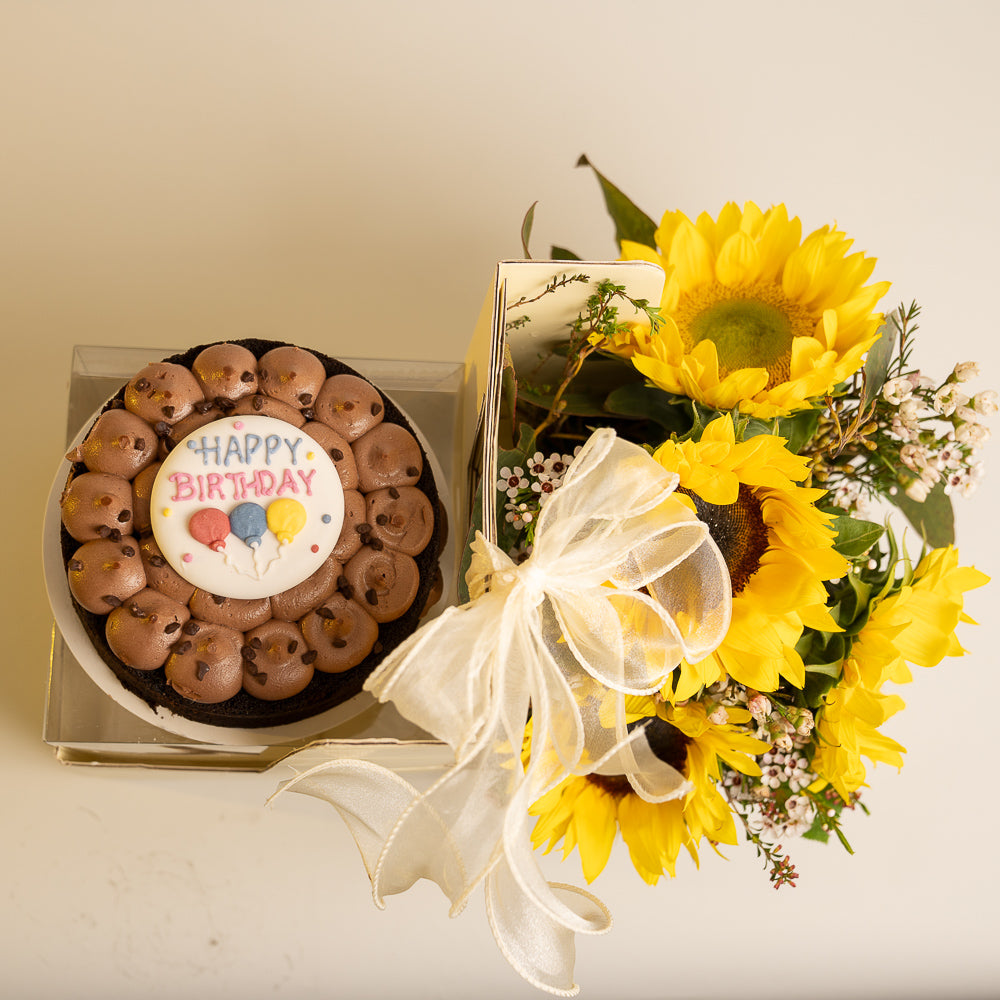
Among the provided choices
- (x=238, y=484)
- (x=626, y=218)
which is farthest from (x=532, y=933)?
(x=626, y=218)

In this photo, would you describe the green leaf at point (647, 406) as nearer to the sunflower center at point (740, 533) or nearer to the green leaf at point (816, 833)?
the sunflower center at point (740, 533)

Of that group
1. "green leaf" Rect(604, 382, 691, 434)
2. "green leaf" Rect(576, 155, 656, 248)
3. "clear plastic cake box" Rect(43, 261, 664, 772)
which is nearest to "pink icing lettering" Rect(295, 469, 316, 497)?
"clear plastic cake box" Rect(43, 261, 664, 772)

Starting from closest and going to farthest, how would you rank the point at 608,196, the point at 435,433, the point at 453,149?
the point at 608,196, the point at 435,433, the point at 453,149

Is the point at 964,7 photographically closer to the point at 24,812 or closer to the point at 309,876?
the point at 309,876

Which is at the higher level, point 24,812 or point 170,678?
point 170,678

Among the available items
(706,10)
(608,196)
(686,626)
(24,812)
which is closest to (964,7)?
(706,10)

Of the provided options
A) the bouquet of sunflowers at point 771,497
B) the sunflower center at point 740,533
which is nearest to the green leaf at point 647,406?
the bouquet of sunflowers at point 771,497

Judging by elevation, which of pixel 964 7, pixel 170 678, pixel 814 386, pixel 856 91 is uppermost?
pixel 964 7
